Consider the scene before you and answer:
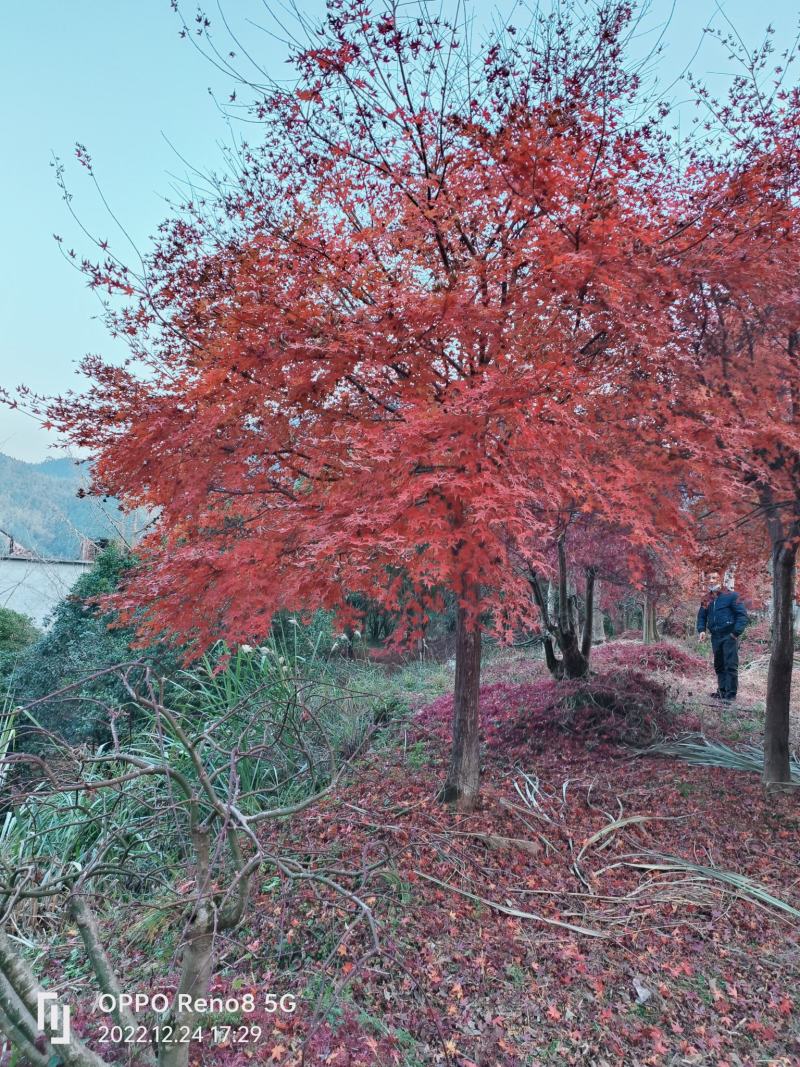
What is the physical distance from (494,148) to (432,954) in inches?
172

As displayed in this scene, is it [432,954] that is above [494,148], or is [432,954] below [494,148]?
below

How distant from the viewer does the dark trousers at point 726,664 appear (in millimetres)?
8227

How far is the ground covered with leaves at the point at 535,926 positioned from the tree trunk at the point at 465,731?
0.17 metres

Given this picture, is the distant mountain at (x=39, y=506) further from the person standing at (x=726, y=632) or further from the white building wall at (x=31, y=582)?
the person standing at (x=726, y=632)

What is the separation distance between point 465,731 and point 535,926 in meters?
1.50

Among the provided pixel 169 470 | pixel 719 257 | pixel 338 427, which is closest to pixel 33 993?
pixel 169 470

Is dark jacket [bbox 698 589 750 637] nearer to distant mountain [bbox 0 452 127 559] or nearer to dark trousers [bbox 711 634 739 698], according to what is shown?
dark trousers [bbox 711 634 739 698]

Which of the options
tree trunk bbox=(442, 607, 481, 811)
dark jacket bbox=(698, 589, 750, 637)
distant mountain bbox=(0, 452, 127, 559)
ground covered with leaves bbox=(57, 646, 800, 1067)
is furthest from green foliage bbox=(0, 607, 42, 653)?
dark jacket bbox=(698, 589, 750, 637)

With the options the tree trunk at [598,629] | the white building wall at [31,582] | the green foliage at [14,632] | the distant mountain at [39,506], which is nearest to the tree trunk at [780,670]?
the tree trunk at [598,629]

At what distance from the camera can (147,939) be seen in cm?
362

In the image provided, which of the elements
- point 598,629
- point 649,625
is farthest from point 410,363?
point 598,629

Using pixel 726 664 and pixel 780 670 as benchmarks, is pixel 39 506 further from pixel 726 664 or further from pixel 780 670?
pixel 780 670

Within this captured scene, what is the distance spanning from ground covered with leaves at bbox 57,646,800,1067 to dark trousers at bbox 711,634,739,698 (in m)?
2.95

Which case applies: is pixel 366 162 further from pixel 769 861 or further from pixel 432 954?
pixel 769 861
